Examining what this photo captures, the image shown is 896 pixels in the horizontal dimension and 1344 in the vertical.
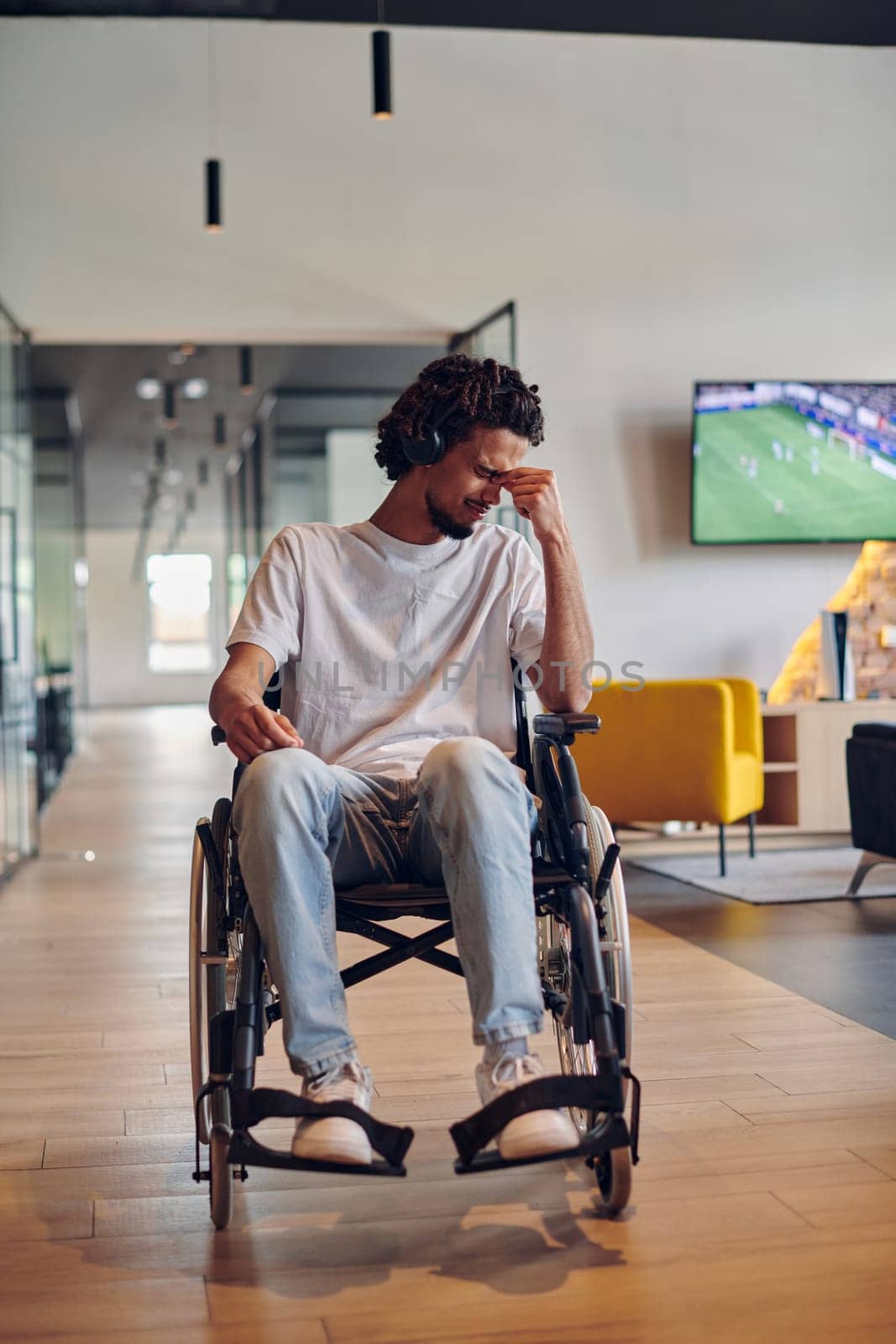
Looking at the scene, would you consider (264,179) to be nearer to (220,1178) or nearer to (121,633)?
(220,1178)

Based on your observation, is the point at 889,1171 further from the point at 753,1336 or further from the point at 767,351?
the point at 767,351

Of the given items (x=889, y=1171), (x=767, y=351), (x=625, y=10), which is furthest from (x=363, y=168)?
(x=889, y=1171)

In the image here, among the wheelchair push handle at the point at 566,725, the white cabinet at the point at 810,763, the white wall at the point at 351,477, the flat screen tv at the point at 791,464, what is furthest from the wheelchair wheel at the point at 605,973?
the white wall at the point at 351,477

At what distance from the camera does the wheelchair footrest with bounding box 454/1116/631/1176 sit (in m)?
1.58

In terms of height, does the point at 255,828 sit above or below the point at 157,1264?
above

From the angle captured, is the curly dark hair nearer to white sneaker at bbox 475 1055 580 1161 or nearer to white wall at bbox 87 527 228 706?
white sneaker at bbox 475 1055 580 1161

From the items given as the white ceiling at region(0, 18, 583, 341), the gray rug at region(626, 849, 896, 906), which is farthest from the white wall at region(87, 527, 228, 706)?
the gray rug at region(626, 849, 896, 906)

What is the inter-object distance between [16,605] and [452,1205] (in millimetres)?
3708

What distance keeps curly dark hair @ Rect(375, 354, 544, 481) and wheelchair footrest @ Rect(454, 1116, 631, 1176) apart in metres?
0.96

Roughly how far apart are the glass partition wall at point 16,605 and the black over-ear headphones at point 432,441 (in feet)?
9.94

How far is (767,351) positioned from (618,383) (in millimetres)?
663

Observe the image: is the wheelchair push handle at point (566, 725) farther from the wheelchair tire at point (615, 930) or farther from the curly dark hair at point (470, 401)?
the curly dark hair at point (470, 401)

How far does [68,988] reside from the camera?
10.8 ft

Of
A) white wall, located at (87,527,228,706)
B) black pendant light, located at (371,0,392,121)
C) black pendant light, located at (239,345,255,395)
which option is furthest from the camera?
white wall, located at (87,527,228,706)
